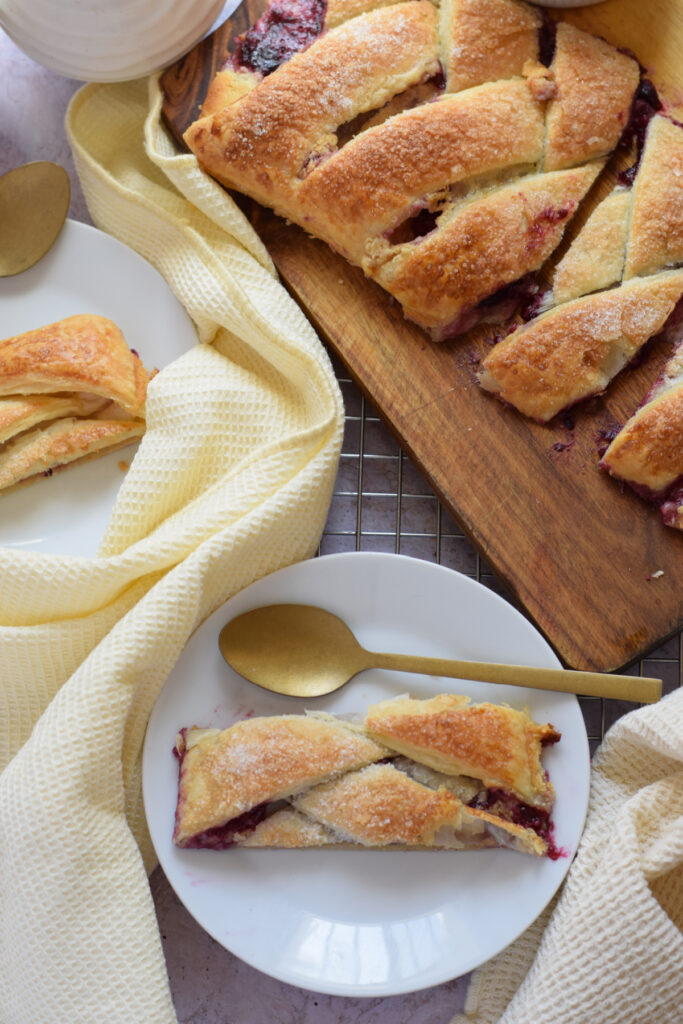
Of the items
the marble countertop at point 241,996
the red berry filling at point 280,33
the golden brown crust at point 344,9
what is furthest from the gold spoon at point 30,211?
the marble countertop at point 241,996

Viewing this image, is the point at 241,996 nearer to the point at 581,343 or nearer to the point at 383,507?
the point at 383,507

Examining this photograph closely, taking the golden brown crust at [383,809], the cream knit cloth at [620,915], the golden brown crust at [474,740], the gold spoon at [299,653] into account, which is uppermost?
the gold spoon at [299,653]

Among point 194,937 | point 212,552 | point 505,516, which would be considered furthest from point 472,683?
point 194,937

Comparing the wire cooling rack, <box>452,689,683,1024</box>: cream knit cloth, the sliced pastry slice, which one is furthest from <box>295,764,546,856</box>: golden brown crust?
the sliced pastry slice

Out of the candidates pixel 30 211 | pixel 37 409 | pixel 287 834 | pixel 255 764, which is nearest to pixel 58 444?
pixel 37 409

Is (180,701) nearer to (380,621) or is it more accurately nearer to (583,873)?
(380,621)

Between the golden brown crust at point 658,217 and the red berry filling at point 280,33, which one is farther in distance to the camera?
the red berry filling at point 280,33

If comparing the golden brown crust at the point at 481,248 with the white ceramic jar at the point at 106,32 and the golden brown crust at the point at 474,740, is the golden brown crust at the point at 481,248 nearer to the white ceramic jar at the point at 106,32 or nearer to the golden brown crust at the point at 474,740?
the white ceramic jar at the point at 106,32
